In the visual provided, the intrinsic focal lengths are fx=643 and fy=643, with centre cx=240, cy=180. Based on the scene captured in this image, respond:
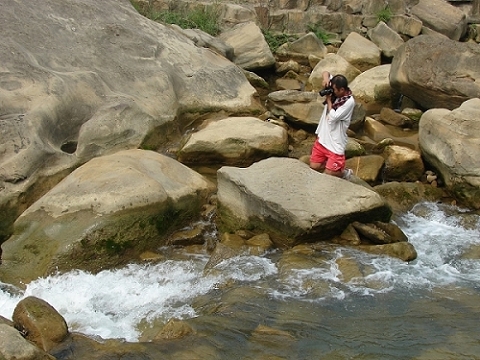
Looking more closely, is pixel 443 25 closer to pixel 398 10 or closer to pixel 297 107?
pixel 398 10

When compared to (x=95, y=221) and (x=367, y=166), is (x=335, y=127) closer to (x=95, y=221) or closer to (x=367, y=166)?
(x=367, y=166)

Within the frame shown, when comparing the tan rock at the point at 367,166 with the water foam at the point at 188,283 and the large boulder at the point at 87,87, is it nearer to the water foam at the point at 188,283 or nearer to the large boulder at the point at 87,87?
the water foam at the point at 188,283

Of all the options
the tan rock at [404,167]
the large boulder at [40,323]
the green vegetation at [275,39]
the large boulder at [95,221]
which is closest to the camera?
the large boulder at [40,323]

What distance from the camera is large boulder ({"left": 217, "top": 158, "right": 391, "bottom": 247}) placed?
251 inches

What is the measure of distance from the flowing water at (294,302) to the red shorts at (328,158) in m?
1.20

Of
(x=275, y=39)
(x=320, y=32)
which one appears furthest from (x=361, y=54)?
(x=275, y=39)

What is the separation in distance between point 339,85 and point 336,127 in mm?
483

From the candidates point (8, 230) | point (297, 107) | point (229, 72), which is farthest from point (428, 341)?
point (229, 72)

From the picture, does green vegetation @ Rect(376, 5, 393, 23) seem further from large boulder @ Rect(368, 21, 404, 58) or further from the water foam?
the water foam

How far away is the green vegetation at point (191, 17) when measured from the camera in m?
14.0

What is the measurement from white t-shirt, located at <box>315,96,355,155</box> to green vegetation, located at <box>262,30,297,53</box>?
763 centimetres

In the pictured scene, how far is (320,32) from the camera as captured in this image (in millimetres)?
15297

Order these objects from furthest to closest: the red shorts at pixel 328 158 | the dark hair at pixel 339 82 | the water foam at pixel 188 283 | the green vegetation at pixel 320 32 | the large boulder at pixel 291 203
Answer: the green vegetation at pixel 320 32 → the red shorts at pixel 328 158 → the dark hair at pixel 339 82 → the large boulder at pixel 291 203 → the water foam at pixel 188 283

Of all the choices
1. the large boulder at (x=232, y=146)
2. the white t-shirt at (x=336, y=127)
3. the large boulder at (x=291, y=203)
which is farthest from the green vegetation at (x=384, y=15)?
the large boulder at (x=291, y=203)
